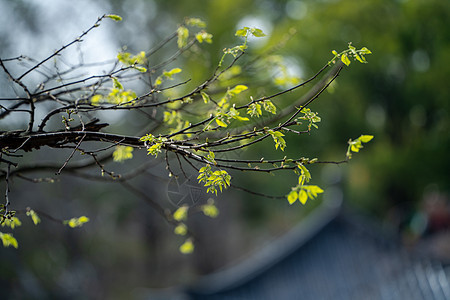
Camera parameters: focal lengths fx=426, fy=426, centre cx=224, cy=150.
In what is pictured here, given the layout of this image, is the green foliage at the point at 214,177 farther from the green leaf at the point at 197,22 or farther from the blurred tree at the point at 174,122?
the green leaf at the point at 197,22

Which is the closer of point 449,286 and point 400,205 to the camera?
point 449,286

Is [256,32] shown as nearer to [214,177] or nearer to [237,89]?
[237,89]

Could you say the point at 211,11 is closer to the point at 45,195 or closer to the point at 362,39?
the point at 362,39

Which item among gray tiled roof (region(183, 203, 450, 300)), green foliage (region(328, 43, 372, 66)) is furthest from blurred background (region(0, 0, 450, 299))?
green foliage (region(328, 43, 372, 66))

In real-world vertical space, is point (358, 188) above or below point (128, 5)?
below

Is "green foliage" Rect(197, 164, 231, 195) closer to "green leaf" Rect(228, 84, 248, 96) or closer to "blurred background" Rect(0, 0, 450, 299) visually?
"green leaf" Rect(228, 84, 248, 96)

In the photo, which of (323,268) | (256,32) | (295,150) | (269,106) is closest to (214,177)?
(269,106)

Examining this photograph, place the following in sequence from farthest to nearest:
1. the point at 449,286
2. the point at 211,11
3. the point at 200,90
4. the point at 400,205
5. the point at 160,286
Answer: the point at 160,286, the point at 211,11, the point at 400,205, the point at 449,286, the point at 200,90

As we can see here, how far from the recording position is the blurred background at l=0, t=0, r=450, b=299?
5484mm

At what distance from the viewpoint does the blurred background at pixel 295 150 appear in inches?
216

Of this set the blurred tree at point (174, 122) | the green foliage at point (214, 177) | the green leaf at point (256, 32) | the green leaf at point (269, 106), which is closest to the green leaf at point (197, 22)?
the blurred tree at point (174, 122)

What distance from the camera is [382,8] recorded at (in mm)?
6012

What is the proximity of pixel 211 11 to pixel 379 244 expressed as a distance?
18.7 ft

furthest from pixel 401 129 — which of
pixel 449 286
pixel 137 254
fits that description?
pixel 137 254
